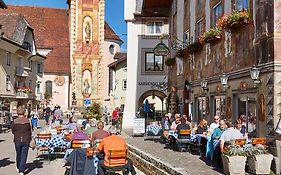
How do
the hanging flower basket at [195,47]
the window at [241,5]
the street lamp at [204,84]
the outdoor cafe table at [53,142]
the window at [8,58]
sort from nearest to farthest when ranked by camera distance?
1. the window at [241,5]
2. the outdoor cafe table at [53,142]
3. the street lamp at [204,84]
4. the hanging flower basket at [195,47]
5. the window at [8,58]

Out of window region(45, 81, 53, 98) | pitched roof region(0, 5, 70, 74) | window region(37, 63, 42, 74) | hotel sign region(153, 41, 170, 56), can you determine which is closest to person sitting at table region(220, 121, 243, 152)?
hotel sign region(153, 41, 170, 56)

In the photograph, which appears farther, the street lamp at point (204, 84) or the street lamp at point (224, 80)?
the street lamp at point (204, 84)

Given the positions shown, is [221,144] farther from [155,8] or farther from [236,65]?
[155,8]

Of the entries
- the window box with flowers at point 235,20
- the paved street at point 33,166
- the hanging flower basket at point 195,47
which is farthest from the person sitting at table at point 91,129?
the window box with flowers at point 235,20

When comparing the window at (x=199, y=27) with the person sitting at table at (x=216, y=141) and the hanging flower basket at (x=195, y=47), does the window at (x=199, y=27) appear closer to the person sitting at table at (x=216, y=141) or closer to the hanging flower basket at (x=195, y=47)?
the hanging flower basket at (x=195, y=47)

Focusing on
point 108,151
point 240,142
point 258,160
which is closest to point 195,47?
point 240,142

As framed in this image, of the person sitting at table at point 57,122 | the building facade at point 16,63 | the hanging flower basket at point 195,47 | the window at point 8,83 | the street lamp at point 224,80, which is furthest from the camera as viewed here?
the window at point 8,83

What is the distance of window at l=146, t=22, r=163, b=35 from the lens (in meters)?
30.4

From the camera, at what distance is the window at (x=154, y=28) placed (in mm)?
30438

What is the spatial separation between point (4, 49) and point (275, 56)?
1243 inches

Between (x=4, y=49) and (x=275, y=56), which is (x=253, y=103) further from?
(x=4, y=49)

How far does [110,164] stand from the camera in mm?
9430

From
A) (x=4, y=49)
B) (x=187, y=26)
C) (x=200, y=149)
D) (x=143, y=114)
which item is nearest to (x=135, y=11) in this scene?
(x=143, y=114)

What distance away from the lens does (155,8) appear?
29672 millimetres
